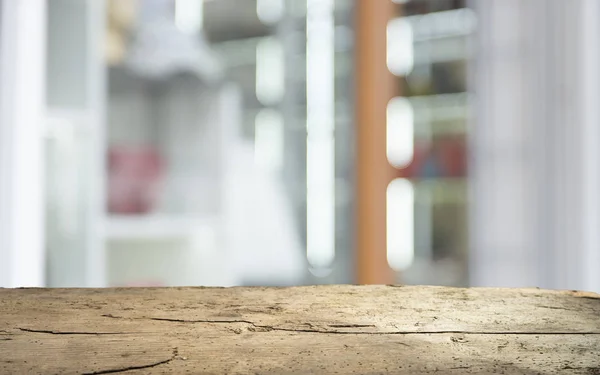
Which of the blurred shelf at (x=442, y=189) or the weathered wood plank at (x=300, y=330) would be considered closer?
the weathered wood plank at (x=300, y=330)

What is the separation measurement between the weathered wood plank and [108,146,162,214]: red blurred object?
1.11m

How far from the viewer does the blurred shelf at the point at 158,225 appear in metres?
1.49

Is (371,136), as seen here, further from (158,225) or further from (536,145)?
(158,225)

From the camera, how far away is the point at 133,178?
1.52 metres

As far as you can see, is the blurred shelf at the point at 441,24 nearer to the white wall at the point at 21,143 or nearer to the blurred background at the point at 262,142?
the blurred background at the point at 262,142

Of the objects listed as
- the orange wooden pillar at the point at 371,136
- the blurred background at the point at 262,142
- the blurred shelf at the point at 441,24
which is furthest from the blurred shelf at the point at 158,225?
the blurred shelf at the point at 441,24

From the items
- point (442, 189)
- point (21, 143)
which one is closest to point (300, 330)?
point (21, 143)

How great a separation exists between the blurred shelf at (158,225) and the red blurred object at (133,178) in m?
0.02

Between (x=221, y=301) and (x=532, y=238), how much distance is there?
3.85 feet

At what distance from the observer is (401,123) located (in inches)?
69.2

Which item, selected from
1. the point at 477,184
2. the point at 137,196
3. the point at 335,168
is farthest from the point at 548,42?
the point at 137,196

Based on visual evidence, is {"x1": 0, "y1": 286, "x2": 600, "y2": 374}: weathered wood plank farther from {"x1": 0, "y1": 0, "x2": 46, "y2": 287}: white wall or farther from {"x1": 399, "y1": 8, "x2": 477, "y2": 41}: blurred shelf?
{"x1": 399, "y1": 8, "x2": 477, "y2": 41}: blurred shelf

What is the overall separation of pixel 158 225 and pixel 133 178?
0.12m

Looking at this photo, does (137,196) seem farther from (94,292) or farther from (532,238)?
(94,292)
